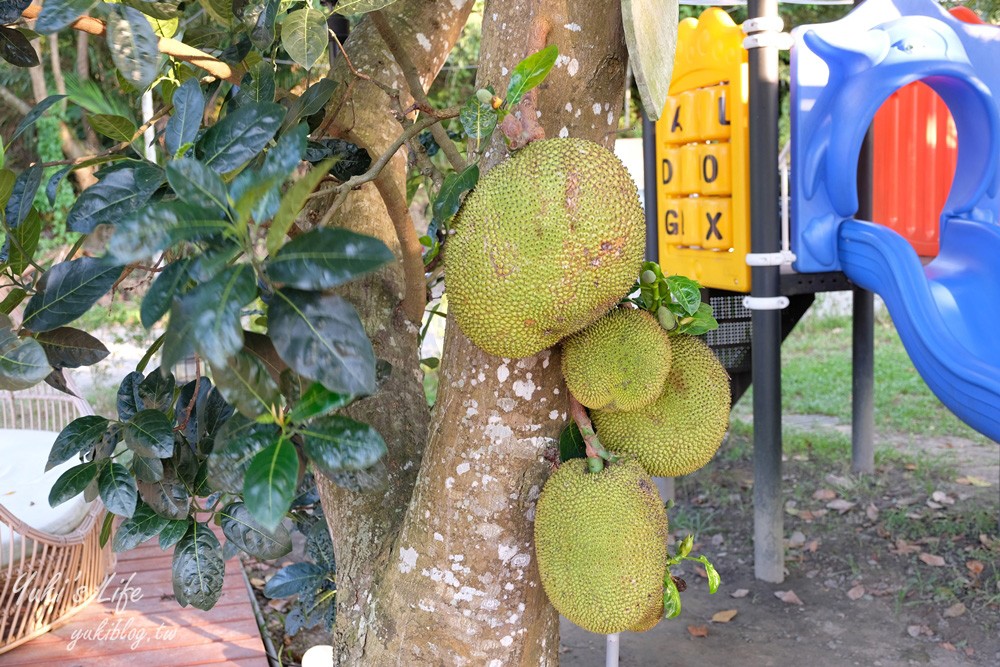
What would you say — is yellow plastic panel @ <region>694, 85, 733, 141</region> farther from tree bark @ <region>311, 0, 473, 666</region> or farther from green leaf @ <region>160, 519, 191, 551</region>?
green leaf @ <region>160, 519, 191, 551</region>

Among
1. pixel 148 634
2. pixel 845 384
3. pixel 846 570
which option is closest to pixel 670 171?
pixel 846 570

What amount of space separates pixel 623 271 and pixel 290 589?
1.13 meters

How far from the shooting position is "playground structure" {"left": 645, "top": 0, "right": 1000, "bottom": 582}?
8.02ft

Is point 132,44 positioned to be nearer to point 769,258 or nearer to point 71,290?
point 71,290

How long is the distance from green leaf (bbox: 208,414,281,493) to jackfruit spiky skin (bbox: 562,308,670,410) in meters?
0.36

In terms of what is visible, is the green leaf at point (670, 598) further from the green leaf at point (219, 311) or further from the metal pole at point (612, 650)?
the green leaf at point (219, 311)

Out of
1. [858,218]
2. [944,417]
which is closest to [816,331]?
[944,417]

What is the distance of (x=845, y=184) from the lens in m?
2.70

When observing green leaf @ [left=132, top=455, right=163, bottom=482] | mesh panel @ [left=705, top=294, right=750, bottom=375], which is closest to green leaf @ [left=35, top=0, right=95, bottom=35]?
green leaf @ [left=132, top=455, right=163, bottom=482]

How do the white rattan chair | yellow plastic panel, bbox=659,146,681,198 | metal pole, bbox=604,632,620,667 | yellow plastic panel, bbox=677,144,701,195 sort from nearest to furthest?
metal pole, bbox=604,632,620,667, the white rattan chair, yellow plastic panel, bbox=677,144,701,195, yellow plastic panel, bbox=659,146,681,198

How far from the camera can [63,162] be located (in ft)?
3.23

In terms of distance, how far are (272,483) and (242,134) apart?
32 cm

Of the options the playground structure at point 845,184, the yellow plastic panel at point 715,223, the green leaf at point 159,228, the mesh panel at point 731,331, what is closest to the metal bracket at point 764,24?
the playground structure at point 845,184

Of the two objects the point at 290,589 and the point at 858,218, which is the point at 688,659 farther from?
the point at 858,218
